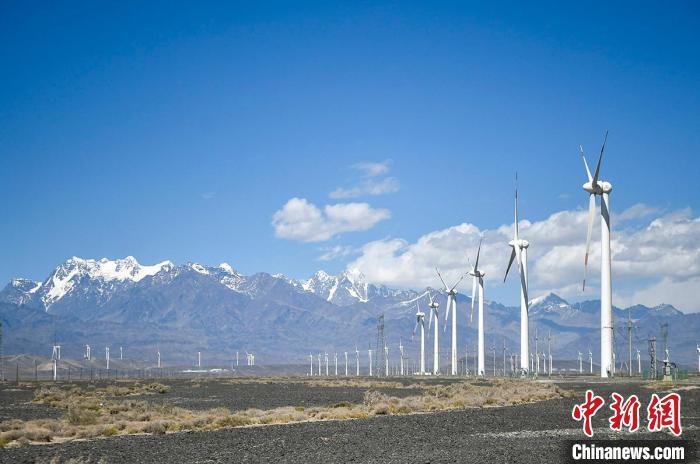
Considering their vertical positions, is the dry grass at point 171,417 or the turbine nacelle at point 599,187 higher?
the turbine nacelle at point 599,187

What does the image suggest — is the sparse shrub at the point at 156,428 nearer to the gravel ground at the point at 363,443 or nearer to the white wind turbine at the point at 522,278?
the gravel ground at the point at 363,443

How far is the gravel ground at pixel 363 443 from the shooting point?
26719 millimetres

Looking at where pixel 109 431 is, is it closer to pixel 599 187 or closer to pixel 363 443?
pixel 363 443

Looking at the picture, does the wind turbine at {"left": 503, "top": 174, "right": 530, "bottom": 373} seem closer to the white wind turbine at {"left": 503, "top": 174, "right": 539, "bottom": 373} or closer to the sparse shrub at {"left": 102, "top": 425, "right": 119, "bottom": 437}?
the white wind turbine at {"left": 503, "top": 174, "right": 539, "bottom": 373}

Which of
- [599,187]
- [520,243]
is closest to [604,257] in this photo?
[599,187]

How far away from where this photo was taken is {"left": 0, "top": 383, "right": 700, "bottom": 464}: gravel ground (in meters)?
26.7

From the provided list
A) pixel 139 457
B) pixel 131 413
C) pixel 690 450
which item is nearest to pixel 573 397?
pixel 131 413

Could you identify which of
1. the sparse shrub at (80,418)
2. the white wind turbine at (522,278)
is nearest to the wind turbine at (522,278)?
the white wind turbine at (522,278)

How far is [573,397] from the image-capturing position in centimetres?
6100

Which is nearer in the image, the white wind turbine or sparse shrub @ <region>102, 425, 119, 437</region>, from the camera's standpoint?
sparse shrub @ <region>102, 425, 119, 437</region>

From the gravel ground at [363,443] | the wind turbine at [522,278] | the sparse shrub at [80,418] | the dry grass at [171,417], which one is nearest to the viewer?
the gravel ground at [363,443]

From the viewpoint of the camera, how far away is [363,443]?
30.9 m

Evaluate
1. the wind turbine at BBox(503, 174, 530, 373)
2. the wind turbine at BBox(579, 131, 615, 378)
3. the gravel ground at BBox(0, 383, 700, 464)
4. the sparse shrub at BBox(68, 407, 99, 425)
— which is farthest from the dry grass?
the wind turbine at BBox(503, 174, 530, 373)

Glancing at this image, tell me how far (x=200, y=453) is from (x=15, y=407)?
116 ft
